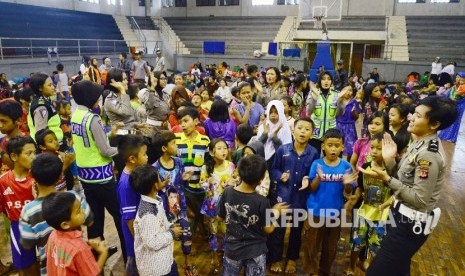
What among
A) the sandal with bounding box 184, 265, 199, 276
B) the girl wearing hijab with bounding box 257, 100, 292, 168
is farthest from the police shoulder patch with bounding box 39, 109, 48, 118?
the girl wearing hijab with bounding box 257, 100, 292, 168

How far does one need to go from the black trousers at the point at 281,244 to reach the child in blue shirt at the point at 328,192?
17 centimetres

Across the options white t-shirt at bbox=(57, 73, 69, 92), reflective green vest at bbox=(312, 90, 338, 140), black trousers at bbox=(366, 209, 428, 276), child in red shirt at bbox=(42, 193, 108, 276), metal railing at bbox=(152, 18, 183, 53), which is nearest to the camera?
child in red shirt at bbox=(42, 193, 108, 276)

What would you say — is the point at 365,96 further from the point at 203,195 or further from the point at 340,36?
the point at 340,36

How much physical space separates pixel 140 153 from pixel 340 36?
52.2ft

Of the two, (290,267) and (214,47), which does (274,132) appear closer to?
(290,267)

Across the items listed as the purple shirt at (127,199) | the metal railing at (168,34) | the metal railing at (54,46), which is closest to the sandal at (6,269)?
the purple shirt at (127,199)

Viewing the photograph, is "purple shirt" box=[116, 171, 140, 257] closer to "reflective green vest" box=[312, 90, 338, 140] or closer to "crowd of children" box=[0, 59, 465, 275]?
"crowd of children" box=[0, 59, 465, 275]

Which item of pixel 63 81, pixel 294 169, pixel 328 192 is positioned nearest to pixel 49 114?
pixel 294 169

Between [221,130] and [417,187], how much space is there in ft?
6.41

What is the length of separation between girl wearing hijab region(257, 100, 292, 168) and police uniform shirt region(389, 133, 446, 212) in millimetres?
1353

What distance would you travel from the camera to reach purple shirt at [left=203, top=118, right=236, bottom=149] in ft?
11.4

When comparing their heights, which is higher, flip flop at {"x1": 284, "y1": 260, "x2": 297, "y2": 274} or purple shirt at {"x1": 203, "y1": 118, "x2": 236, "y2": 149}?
purple shirt at {"x1": 203, "y1": 118, "x2": 236, "y2": 149}

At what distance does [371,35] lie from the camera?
51.9 feet

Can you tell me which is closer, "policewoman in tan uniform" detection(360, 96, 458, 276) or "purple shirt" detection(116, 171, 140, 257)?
"policewoman in tan uniform" detection(360, 96, 458, 276)
